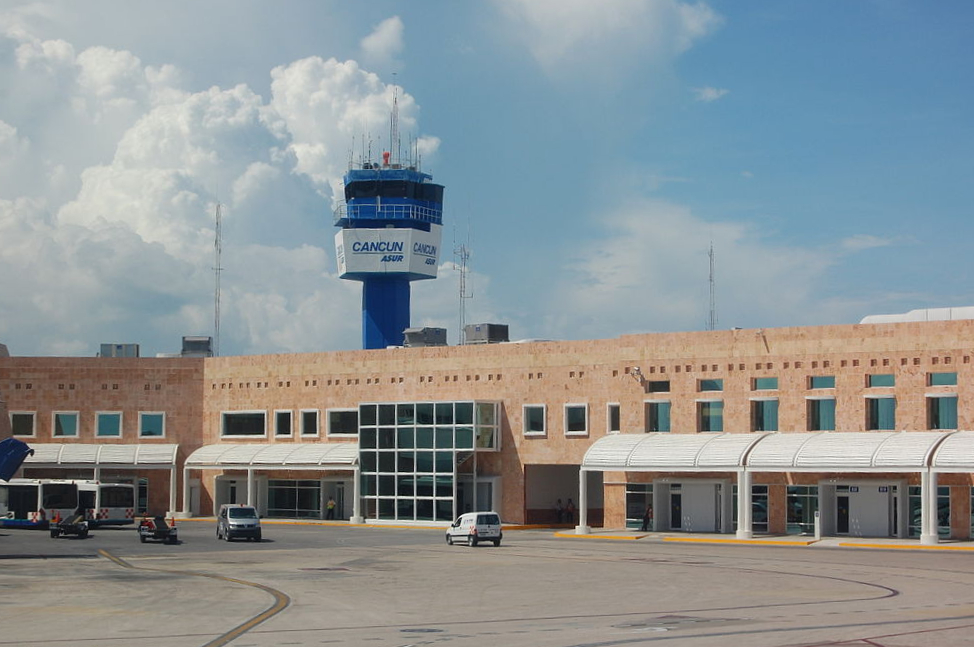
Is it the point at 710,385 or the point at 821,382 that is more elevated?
the point at 821,382

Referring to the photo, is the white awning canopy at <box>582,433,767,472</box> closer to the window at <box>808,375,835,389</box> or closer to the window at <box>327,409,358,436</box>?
the window at <box>808,375,835,389</box>

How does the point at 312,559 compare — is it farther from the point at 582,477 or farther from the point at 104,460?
the point at 104,460

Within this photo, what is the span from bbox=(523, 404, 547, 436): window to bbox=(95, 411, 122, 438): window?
28.0 m

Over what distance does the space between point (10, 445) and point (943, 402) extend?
1583 inches

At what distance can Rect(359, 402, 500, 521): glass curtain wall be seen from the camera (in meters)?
75.1

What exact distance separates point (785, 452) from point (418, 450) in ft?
73.5

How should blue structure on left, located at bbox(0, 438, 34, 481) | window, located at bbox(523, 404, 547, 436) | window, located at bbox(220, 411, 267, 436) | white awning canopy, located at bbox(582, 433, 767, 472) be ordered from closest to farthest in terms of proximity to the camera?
A: blue structure on left, located at bbox(0, 438, 34, 481) < white awning canopy, located at bbox(582, 433, 767, 472) < window, located at bbox(523, 404, 547, 436) < window, located at bbox(220, 411, 267, 436)

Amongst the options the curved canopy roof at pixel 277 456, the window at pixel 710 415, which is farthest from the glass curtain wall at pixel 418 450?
the window at pixel 710 415

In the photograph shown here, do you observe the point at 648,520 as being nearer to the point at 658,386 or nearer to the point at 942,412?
the point at 658,386

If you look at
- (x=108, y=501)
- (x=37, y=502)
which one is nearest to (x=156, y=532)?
(x=108, y=501)

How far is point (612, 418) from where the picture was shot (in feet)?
237

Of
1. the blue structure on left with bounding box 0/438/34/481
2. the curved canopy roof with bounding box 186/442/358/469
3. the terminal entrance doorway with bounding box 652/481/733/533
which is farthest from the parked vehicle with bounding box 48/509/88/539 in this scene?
the terminal entrance doorway with bounding box 652/481/733/533

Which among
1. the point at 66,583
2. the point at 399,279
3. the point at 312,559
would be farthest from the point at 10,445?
the point at 399,279

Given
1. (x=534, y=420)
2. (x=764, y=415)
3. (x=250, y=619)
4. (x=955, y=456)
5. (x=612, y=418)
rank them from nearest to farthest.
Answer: (x=250, y=619) → (x=955, y=456) → (x=764, y=415) → (x=612, y=418) → (x=534, y=420)
